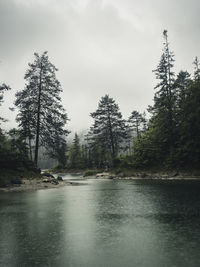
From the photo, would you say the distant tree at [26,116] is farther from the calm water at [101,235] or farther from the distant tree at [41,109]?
the calm water at [101,235]

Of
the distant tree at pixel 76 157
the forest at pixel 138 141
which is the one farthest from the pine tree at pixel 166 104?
the distant tree at pixel 76 157

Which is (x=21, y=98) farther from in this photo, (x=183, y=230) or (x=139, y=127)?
(x=139, y=127)

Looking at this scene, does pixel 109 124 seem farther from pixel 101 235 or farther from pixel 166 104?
pixel 101 235

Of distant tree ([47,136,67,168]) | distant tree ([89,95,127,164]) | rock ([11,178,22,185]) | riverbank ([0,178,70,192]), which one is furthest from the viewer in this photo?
distant tree ([89,95,127,164])

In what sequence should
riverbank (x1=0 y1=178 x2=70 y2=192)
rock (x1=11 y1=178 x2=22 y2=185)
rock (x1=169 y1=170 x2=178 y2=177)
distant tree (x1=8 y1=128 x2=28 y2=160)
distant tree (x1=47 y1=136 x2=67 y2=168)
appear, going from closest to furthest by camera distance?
riverbank (x1=0 y1=178 x2=70 y2=192)
rock (x1=11 y1=178 x2=22 y2=185)
distant tree (x1=8 y1=128 x2=28 y2=160)
distant tree (x1=47 y1=136 x2=67 y2=168)
rock (x1=169 y1=170 x2=178 y2=177)

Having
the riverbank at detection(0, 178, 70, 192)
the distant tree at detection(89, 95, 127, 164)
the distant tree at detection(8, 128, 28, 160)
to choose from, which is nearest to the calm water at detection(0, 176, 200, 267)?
the riverbank at detection(0, 178, 70, 192)

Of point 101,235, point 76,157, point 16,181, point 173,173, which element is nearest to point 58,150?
point 16,181

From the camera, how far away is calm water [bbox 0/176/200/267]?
5.55 m

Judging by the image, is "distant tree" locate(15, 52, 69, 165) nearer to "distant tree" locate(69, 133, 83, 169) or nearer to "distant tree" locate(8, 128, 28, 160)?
"distant tree" locate(8, 128, 28, 160)

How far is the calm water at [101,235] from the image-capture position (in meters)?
5.55

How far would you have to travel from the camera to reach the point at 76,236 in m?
7.54

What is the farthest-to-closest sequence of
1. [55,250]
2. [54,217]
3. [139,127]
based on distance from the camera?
[139,127]
[54,217]
[55,250]

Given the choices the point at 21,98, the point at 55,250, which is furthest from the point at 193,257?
the point at 21,98

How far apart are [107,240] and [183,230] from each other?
2.79 m
